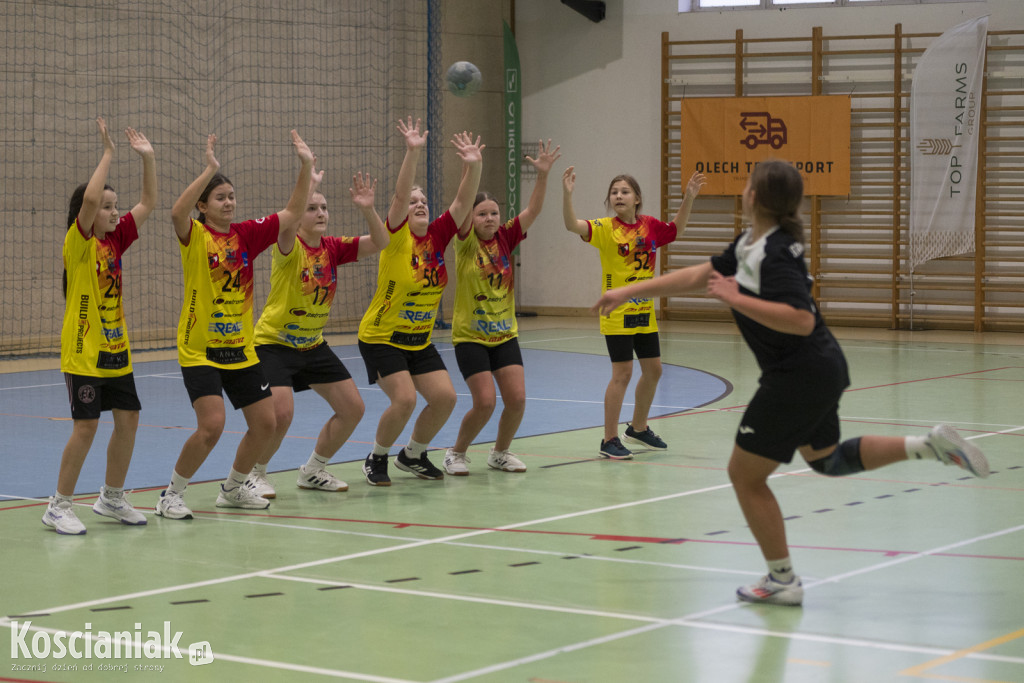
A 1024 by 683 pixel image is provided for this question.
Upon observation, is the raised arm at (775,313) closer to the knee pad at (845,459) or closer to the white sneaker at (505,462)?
the knee pad at (845,459)

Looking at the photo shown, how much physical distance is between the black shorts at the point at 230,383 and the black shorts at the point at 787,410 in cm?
243

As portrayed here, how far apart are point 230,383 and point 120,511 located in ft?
2.34

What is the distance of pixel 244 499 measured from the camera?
605 centimetres

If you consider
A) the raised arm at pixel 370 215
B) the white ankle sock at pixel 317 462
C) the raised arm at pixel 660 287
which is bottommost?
the white ankle sock at pixel 317 462

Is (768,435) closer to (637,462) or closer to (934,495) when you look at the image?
(934,495)

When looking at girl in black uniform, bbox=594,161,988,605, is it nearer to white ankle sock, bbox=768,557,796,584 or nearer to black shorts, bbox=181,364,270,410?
white ankle sock, bbox=768,557,796,584

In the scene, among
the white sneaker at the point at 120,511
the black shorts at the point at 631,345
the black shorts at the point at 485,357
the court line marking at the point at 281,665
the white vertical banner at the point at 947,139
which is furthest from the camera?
the white vertical banner at the point at 947,139

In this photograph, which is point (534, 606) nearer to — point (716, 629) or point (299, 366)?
point (716, 629)

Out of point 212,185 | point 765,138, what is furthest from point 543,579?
point 765,138

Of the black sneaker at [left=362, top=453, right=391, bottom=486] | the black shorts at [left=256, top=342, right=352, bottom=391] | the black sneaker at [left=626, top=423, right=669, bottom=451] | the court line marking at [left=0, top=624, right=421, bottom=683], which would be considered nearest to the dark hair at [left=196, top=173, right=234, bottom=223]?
the black shorts at [left=256, top=342, right=352, bottom=391]

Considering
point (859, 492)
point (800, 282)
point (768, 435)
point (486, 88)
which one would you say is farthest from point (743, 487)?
point (486, 88)

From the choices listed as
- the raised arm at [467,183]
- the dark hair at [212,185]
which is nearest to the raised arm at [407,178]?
the raised arm at [467,183]

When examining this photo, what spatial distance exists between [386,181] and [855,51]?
20.0 feet

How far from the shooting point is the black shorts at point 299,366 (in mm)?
6273
